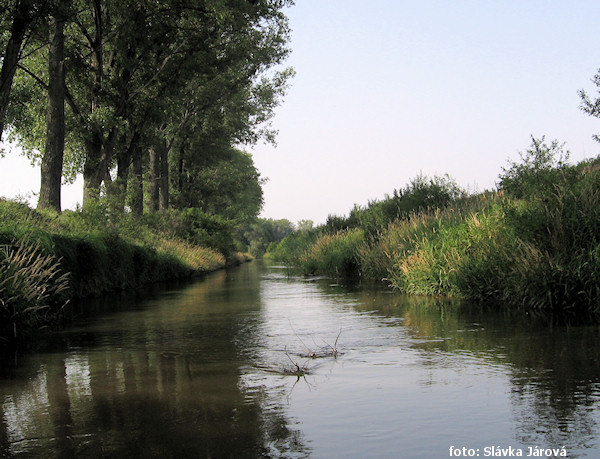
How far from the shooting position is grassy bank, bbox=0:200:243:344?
893cm

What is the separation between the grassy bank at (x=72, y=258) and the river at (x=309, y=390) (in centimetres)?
75

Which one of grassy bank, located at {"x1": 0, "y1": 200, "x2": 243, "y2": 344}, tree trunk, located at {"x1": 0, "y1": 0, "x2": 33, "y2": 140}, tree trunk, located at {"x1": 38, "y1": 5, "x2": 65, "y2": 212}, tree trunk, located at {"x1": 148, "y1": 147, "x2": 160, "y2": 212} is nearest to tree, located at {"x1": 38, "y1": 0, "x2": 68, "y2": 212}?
tree trunk, located at {"x1": 38, "y1": 5, "x2": 65, "y2": 212}

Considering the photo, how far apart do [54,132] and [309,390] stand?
19.4m

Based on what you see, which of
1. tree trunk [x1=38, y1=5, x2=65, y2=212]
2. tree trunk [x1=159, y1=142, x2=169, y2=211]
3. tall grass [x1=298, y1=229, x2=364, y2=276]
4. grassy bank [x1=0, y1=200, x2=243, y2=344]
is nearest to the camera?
grassy bank [x1=0, y1=200, x2=243, y2=344]

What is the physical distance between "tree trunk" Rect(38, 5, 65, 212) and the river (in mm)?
13185

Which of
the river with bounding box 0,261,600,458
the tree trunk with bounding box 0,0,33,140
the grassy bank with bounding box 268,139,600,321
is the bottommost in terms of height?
the river with bounding box 0,261,600,458

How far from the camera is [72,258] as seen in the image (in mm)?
15031

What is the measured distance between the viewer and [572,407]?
4699 millimetres

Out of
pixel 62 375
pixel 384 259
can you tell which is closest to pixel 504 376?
pixel 62 375

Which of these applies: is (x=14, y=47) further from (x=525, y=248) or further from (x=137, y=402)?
(x=137, y=402)

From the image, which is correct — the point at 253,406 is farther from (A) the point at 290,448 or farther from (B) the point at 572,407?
(B) the point at 572,407

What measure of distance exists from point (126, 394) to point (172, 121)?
36150 millimetres

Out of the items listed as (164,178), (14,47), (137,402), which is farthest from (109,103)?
Result: (137,402)

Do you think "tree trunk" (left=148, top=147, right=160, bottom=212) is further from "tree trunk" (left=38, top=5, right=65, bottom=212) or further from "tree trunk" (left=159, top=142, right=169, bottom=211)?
"tree trunk" (left=38, top=5, right=65, bottom=212)
